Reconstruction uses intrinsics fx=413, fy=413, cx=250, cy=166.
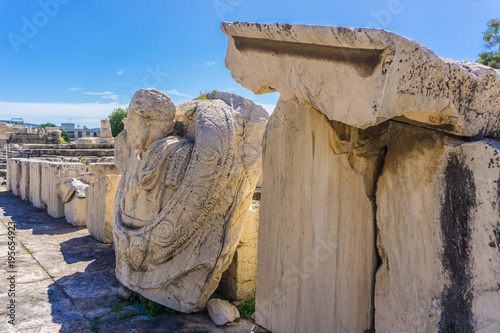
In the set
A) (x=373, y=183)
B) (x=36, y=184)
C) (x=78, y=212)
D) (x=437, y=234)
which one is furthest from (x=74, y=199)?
(x=437, y=234)

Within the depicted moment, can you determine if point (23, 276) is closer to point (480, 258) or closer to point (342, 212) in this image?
point (342, 212)

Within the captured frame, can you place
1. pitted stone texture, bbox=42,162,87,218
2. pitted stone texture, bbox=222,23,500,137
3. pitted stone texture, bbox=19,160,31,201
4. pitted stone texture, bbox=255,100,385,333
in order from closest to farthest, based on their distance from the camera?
pitted stone texture, bbox=222,23,500,137, pitted stone texture, bbox=255,100,385,333, pitted stone texture, bbox=42,162,87,218, pitted stone texture, bbox=19,160,31,201

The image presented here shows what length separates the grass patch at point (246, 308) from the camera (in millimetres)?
2949

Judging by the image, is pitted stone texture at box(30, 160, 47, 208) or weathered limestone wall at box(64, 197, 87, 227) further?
pitted stone texture at box(30, 160, 47, 208)

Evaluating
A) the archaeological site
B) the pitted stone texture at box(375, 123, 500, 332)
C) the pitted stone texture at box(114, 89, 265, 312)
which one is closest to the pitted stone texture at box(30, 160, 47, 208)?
the archaeological site

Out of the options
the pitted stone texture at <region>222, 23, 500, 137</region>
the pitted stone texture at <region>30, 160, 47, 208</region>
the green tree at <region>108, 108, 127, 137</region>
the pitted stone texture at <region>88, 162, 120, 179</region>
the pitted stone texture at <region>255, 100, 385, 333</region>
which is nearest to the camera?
the pitted stone texture at <region>222, 23, 500, 137</region>

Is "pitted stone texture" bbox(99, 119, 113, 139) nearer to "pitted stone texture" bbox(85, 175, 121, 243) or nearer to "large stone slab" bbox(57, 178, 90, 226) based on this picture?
"large stone slab" bbox(57, 178, 90, 226)

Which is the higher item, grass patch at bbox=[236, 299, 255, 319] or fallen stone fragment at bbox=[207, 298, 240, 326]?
fallen stone fragment at bbox=[207, 298, 240, 326]

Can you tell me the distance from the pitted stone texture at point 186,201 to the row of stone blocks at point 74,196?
1699mm

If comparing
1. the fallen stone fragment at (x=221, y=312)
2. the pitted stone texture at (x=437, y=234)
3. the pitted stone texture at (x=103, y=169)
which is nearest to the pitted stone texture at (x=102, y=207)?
the pitted stone texture at (x=103, y=169)

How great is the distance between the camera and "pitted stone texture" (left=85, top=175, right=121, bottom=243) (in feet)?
15.4

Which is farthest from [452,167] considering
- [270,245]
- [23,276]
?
[23,276]

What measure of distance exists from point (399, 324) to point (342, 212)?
53 centimetres

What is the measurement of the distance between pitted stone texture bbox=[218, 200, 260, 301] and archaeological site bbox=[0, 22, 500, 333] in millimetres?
15
